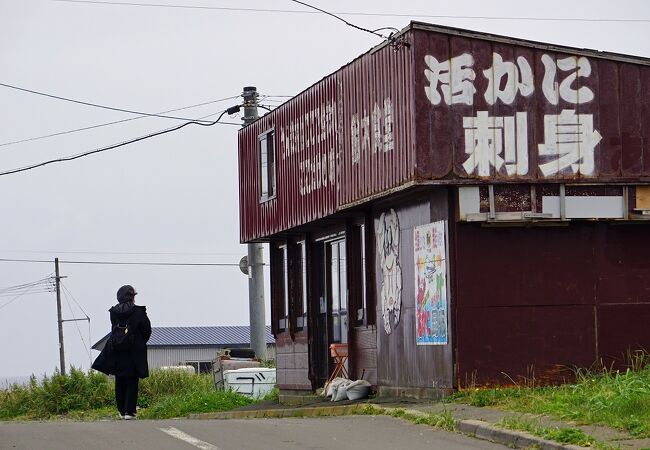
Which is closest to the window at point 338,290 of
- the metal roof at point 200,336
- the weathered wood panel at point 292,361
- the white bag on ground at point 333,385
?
the white bag on ground at point 333,385

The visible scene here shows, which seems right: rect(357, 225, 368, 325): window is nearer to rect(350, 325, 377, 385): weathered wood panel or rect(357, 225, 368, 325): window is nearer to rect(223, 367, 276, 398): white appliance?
rect(350, 325, 377, 385): weathered wood panel

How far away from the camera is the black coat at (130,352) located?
17.2 meters

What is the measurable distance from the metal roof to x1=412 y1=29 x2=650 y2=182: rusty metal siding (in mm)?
70858

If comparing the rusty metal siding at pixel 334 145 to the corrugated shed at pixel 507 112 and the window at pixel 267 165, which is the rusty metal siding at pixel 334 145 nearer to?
the corrugated shed at pixel 507 112

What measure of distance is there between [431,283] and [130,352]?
14.0 ft

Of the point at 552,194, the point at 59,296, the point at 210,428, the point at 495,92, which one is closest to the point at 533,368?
the point at 552,194

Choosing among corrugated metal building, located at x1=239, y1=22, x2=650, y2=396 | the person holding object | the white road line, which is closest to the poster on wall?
corrugated metal building, located at x1=239, y1=22, x2=650, y2=396

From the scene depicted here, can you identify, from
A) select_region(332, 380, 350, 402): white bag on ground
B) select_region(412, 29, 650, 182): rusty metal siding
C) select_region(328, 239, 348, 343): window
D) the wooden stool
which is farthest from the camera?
select_region(328, 239, 348, 343): window

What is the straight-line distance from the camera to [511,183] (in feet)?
54.5

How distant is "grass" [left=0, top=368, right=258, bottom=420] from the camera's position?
Result: 2864 centimetres

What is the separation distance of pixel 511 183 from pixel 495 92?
4.06 feet

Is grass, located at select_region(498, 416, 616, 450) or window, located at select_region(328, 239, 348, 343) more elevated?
window, located at select_region(328, 239, 348, 343)

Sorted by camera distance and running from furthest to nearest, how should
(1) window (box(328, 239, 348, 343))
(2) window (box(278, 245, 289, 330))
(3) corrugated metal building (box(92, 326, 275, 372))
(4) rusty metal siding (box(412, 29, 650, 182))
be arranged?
(3) corrugated metal building (box(92, 326, 275, 372)) → (2) window (box(278, 245, 289, 330)) → (1) window (box(328, 239, 348, 343)) → (4) rusty metal siding (box(412, 29, 650, 182))

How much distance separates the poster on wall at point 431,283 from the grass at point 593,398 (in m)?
1.16
